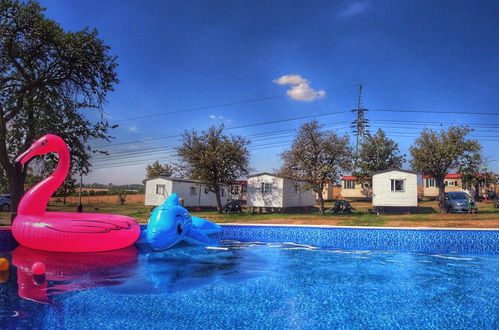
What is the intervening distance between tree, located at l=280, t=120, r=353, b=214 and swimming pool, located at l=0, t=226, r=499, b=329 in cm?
976

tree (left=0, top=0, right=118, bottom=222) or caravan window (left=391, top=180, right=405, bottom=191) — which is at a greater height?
tree (left=0, top=0, right=118, bottom=222)

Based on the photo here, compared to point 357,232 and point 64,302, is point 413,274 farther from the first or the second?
point 64,302

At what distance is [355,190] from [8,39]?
3380 cm

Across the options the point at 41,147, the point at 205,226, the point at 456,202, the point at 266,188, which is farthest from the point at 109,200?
the point at 456,202

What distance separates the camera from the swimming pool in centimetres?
500

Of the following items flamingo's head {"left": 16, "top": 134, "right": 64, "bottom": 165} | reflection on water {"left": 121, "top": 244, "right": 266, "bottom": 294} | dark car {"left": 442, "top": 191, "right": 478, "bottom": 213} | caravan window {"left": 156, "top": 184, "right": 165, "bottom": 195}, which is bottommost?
reflection on water {"left": 121, "top": 244, "right": 266, "bottom": 294}

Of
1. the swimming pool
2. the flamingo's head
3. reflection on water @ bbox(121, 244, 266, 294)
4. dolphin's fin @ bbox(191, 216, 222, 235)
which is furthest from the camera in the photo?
dolphin's fin @ bbox(191, 216, 222, 235)

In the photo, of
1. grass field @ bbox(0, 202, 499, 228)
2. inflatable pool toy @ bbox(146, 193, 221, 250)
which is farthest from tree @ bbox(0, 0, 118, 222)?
inflatable pool toy @ bbox(146, 193, 221, 250)

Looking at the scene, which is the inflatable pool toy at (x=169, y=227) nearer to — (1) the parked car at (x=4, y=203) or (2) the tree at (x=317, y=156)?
(2) the tree at (x=317, y=156)

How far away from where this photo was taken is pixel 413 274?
8070 mm

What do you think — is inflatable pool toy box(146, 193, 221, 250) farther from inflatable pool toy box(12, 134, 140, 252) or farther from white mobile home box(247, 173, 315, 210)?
white mobile home box(247, 173, 315, 210)

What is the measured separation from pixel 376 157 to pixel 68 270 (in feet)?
116

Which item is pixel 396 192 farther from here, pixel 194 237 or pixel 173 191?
pixel 173 191

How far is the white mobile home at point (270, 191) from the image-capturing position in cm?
2403
